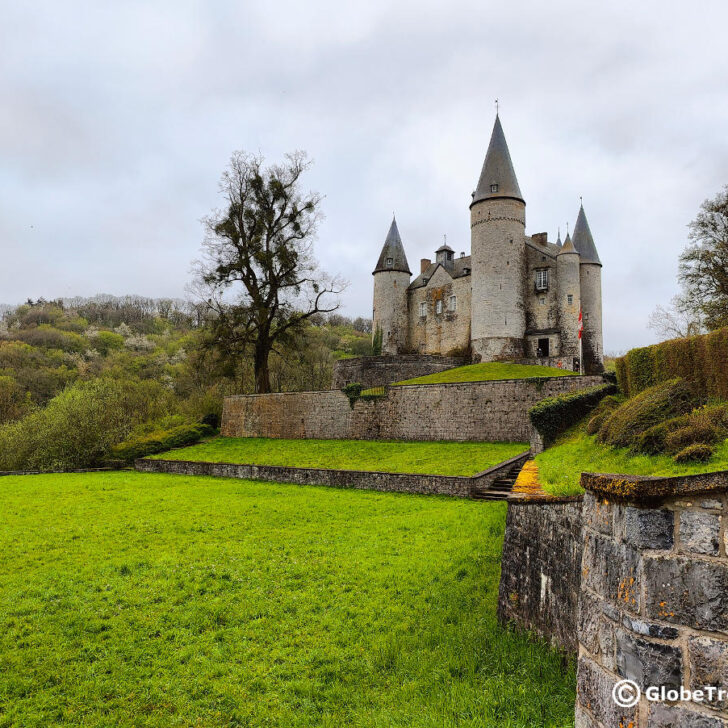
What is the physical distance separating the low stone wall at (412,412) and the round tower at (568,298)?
46.9 ft

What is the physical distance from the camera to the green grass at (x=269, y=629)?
471 centimetres

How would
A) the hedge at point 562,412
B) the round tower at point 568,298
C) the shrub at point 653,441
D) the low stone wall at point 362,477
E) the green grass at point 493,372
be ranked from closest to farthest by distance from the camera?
1. the shrub at point 653,441
2. the low stone wall at point 362,477
3. the hedge at point 562,412
4. the green grass at point 493,372
5. the round tower at point 568,298

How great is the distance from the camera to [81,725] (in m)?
4.66

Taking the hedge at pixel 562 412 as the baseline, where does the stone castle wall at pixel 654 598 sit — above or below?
below

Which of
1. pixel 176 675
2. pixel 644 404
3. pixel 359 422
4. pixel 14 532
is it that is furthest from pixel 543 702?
pixel 359 422

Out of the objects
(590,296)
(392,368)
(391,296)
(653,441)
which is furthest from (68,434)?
(590,296)

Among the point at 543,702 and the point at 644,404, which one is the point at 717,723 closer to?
the point at 543,702

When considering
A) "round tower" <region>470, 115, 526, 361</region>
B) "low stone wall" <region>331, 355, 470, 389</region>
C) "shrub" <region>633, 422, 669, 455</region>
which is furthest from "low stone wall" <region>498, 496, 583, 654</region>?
"low stone wall" <region>331, 355, 470, 389</region>

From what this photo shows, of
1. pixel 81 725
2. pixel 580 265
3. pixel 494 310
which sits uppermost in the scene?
pixel 580 265

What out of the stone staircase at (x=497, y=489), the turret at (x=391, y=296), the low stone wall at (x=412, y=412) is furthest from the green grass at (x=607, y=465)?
the turret at (x=391, y=296)

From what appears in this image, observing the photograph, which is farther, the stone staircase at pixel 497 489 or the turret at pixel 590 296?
the turret at pixel 590 296

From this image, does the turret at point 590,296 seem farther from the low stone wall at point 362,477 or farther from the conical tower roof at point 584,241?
the low stone wall at point 362,477

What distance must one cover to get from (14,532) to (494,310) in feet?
91.7

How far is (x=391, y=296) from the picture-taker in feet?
131
